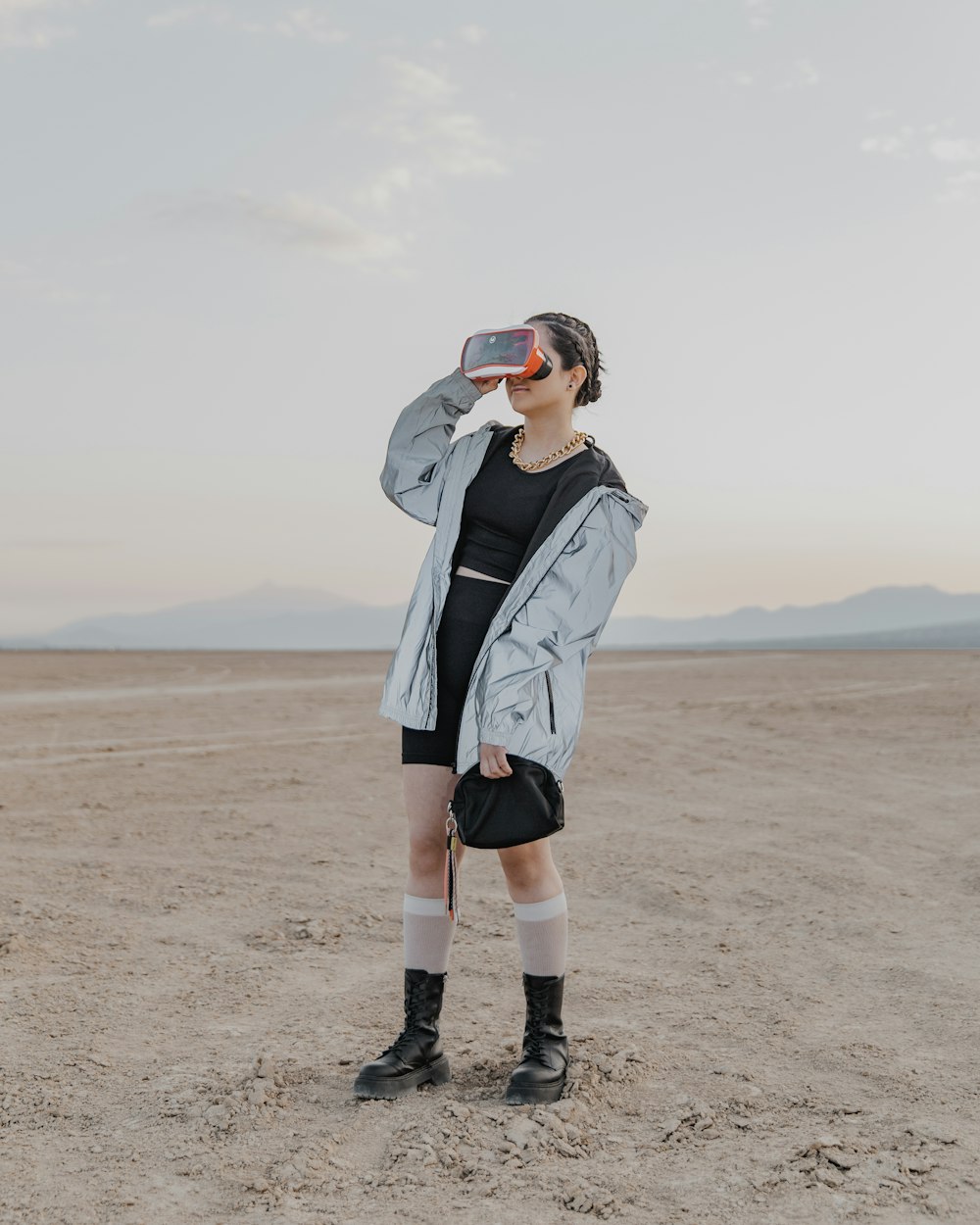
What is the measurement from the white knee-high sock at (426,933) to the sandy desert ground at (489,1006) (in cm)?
35

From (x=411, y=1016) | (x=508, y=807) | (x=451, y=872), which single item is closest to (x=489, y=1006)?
(x=411, y=1016)

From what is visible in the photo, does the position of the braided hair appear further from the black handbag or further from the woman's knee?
the woman's knee

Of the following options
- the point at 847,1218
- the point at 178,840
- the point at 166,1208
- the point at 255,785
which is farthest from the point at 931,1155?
the point at 255,785

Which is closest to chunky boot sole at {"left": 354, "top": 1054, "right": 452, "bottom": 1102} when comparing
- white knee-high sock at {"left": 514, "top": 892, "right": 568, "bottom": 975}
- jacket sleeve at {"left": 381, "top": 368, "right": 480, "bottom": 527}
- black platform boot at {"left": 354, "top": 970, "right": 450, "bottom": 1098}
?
black platform boot at {"left": 354, "top": 970, "right": 450, "bottom": 1098}

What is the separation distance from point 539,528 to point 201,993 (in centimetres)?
216

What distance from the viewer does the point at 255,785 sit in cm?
808

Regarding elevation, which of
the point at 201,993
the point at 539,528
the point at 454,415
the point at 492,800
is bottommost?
the point at 201,993

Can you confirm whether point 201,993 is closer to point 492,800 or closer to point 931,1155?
point 492,800

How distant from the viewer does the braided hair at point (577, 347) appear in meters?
3.05

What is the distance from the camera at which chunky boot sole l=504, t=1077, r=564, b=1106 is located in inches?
113

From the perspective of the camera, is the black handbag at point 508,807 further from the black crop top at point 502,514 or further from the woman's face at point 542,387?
the woman's face at point 542,387

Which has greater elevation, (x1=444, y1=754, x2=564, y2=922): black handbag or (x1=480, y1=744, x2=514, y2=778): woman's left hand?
(x1=480, y1=744, x2=514, y2=778): woman's left hand

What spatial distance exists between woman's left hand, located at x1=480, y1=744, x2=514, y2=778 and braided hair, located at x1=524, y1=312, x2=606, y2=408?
1.05 m

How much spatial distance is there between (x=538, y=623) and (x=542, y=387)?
0.67 m
